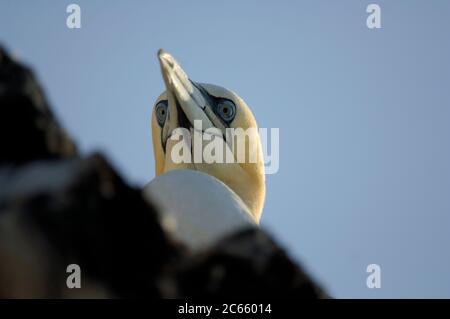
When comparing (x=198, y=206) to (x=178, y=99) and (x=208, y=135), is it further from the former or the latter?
(x=178, y=99)

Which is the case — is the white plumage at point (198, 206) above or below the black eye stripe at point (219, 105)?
below

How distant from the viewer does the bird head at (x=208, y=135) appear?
14023 mm

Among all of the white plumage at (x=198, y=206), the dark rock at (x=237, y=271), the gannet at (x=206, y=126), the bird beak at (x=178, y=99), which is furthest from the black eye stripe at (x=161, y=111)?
the dark rock at (x=237, y=271)

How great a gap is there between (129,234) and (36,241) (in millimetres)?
374

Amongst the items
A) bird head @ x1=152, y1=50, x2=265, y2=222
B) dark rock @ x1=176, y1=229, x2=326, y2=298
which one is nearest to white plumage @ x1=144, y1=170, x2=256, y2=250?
dark rock @ x1=176, y1=229, x2=326, y2=298

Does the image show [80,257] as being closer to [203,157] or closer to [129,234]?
[129,234]

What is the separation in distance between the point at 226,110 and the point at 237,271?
37.6ft

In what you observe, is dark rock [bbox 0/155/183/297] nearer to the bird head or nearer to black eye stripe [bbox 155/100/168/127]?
the bird head

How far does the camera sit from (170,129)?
14414 mm

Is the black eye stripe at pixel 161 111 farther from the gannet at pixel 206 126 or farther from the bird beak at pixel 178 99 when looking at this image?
the bird beak at pixel 178 99

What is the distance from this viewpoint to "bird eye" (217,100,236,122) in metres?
14.8

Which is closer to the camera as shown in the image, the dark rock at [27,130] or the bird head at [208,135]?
the dark rock at [27,130]

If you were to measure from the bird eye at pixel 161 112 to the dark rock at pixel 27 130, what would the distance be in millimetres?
11024
